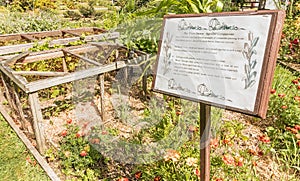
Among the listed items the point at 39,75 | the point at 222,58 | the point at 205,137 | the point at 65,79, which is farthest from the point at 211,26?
the point at 39,75

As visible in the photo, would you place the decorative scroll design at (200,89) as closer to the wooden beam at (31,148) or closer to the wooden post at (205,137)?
the wooden post at (205,137)

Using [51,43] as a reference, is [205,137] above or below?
below

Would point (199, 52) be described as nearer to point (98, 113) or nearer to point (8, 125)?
point (98, 113)

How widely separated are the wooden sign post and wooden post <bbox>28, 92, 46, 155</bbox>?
126cm

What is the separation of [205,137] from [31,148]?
1.87 meters

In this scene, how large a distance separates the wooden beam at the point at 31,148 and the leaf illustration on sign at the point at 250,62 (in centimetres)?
179

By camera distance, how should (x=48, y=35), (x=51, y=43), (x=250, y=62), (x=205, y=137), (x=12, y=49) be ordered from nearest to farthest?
(x=250, y=62) → (x=205, y=137) → (x=12, y=49) → (x=51, y=43) → (x=48, y=35)

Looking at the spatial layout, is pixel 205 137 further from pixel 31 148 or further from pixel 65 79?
pixel 31 148

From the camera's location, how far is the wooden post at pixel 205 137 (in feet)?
4.49

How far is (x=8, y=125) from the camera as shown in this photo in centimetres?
288

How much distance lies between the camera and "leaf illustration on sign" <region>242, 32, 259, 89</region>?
1032 millimetres

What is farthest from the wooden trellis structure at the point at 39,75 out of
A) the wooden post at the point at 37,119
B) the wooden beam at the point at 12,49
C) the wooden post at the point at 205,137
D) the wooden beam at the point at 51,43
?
the wooden post at the point at 205,137

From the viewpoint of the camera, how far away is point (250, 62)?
104cm

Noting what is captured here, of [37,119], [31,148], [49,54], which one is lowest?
[31,148]
